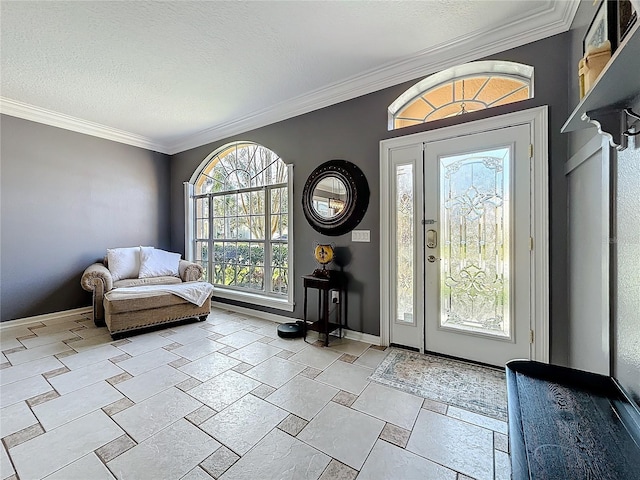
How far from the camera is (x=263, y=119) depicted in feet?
12.0

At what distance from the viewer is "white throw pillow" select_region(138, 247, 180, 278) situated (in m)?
3.96

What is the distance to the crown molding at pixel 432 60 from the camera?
6.59 ft

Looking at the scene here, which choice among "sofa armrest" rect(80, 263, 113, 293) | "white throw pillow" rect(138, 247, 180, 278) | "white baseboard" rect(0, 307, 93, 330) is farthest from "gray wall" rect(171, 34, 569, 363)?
"white baseboard" rect(0, 307, 93, 330)

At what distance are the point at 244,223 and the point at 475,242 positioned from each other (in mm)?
3077

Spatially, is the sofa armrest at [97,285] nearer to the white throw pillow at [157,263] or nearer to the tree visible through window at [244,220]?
the white throw pillow at [157,263]

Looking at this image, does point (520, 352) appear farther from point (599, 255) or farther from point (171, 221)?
point (171, 221)

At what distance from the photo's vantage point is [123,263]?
153 inches

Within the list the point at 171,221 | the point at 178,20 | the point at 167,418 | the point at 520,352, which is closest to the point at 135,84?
the point at 178,20

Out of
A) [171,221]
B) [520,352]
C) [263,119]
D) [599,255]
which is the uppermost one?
[263,119]

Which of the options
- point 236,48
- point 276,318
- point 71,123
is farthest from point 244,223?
point 71,123

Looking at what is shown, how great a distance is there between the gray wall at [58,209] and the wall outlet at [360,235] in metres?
3.74

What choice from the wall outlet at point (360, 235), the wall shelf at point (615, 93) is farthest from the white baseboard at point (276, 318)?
the wall shelf at point (615, 93)

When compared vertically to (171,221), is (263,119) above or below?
above

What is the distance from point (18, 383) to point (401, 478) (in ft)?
9.11
